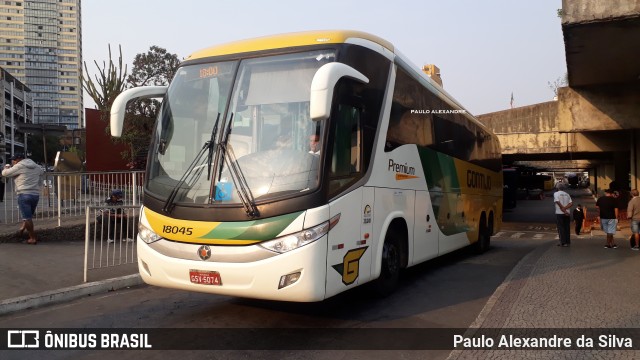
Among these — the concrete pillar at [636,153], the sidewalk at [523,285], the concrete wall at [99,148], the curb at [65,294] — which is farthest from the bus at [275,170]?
the concrete pillar at [636,153]

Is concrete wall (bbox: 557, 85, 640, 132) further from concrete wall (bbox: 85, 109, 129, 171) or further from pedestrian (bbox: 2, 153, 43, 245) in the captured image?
concrete wall (bbox: 85, 109, 129, 171)

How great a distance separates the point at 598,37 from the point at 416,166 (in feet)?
17.2

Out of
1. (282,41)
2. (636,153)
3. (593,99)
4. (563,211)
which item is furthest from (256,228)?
(636,153)

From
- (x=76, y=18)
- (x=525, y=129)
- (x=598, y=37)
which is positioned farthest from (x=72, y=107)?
(x=598, y=37)

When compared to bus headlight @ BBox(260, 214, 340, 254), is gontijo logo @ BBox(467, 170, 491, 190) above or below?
above

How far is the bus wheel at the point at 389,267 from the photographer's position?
6770mm

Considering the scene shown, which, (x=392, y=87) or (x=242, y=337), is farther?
(x=392, y=87)

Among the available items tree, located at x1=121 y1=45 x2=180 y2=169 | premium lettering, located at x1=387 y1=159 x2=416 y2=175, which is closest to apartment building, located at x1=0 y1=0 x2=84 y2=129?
tree, located at x1=121 y1=45 x2=180 y2=169

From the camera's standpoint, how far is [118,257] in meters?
9.45

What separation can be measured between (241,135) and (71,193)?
28.4 ft

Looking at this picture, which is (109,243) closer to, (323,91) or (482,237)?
(323,91)

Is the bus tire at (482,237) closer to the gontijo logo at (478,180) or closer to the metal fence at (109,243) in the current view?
the gontijo logo at (478,180)

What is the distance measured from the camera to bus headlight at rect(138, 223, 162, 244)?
221 inches

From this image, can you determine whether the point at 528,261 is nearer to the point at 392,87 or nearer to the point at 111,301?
the point at 392,87
